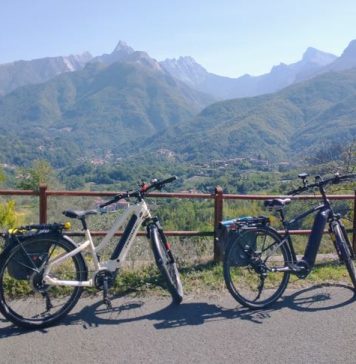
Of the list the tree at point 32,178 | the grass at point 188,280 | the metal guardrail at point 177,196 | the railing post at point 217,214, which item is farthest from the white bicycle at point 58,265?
the tree at point 32,178

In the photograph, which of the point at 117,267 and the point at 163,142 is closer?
the point at 117,267

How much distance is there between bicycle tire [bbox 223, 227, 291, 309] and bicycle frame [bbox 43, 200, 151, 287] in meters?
0.93

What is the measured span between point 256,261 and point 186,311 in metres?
0.87

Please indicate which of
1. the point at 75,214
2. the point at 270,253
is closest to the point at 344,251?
the point at 270,253

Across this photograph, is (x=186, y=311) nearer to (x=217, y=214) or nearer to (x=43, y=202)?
(x=217, y=214)

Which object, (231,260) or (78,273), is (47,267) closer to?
(78,273)

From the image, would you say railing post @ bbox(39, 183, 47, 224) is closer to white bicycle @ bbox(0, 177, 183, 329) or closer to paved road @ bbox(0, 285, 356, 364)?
white bicycle @ bbox(0, 177, 183, 329)

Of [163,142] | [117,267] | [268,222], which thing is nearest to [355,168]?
[268,222]

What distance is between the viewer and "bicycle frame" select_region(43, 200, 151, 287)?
4.15 m

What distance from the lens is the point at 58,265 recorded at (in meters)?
4.17

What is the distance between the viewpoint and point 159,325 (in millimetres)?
4113

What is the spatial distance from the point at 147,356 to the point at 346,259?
2.42 meters

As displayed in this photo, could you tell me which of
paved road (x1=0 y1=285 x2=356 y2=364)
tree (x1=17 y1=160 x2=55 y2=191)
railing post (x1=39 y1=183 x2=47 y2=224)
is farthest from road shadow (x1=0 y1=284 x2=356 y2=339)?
tree (x1=17 y1=160 x2=55 y2=191)

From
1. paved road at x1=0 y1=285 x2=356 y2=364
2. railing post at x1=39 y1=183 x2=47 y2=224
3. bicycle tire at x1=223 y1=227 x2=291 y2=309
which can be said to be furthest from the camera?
railing post at x1=39 y1=183 x2=47 y2=224
